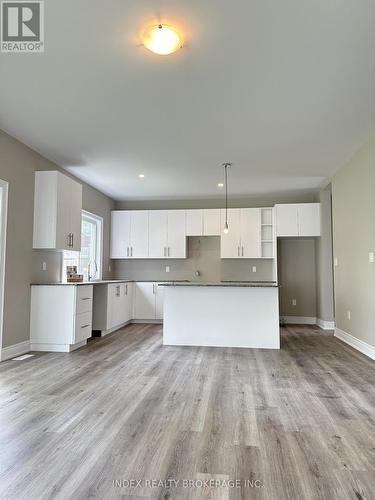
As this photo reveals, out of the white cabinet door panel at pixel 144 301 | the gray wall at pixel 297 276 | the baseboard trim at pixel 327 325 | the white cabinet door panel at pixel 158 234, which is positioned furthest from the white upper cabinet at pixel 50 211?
the baseboard trim at pixel 327 325

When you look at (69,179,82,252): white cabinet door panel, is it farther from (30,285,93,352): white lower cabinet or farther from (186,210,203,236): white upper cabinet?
(186,210,203,236): white upper cabinet

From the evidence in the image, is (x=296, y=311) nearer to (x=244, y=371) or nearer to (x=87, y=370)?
(x=244, y=371)

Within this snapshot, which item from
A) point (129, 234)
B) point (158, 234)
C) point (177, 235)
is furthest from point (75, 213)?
point (177, 235)

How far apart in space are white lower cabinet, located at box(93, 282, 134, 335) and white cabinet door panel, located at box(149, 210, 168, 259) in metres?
1.12

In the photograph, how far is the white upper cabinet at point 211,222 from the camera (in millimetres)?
7270

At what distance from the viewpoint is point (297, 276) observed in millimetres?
7340

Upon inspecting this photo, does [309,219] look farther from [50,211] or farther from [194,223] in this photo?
[50,211]

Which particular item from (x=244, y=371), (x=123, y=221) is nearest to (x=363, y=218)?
(x=244, y=371)

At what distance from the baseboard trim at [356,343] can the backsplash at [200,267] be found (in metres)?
2.13

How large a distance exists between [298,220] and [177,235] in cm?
249

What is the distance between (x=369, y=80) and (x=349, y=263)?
277 centimetres

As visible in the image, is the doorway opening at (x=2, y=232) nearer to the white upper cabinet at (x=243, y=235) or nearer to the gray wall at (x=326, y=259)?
the white upper cabinet at (x=243, y=235)

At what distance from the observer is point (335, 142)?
4.31m

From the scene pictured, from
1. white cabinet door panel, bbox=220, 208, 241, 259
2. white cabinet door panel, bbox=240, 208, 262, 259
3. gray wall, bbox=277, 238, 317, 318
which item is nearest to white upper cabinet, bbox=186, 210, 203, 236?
white cabinet door panel, bbox=220, 208, 241, 259
